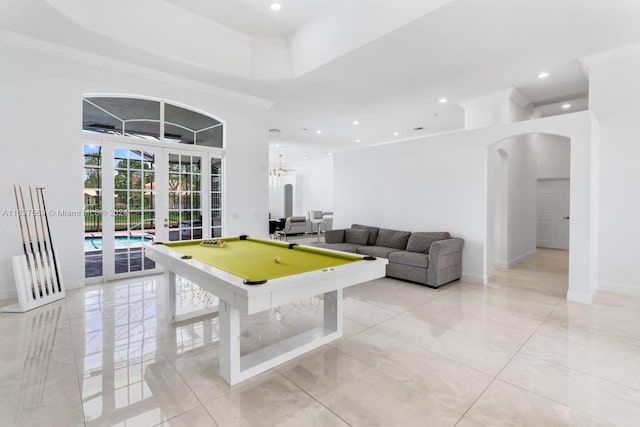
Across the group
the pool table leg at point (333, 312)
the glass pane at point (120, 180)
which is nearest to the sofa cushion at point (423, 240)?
the pool table leg at point (333, 312)

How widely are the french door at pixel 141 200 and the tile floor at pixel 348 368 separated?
125 cm

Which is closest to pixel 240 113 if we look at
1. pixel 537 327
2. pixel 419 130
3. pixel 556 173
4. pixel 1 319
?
pixel 1 319

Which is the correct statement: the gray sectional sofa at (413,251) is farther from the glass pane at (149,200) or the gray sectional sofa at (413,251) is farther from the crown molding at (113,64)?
the crown molding at (113,64)

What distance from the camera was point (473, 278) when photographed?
5.07m

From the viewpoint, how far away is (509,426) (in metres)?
1.77

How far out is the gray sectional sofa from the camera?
4660 millimetres

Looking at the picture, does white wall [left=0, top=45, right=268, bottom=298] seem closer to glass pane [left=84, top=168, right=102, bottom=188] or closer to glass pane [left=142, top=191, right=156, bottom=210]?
glass pane [left=84, top=168, right=102, bottom=188]

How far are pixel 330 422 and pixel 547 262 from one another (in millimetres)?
6938

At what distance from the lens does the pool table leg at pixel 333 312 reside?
2929 mm

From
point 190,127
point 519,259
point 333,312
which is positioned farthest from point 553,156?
point 190,127

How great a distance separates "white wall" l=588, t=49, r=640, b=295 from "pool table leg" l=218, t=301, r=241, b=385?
5483 mm

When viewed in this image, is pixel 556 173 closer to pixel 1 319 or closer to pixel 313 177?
pixel 313 177

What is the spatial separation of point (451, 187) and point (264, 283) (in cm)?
455

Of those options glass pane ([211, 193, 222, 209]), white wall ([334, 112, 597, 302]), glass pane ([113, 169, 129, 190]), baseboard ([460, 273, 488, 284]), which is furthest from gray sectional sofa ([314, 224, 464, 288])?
glass pane ([113, 169, 129, 190])
